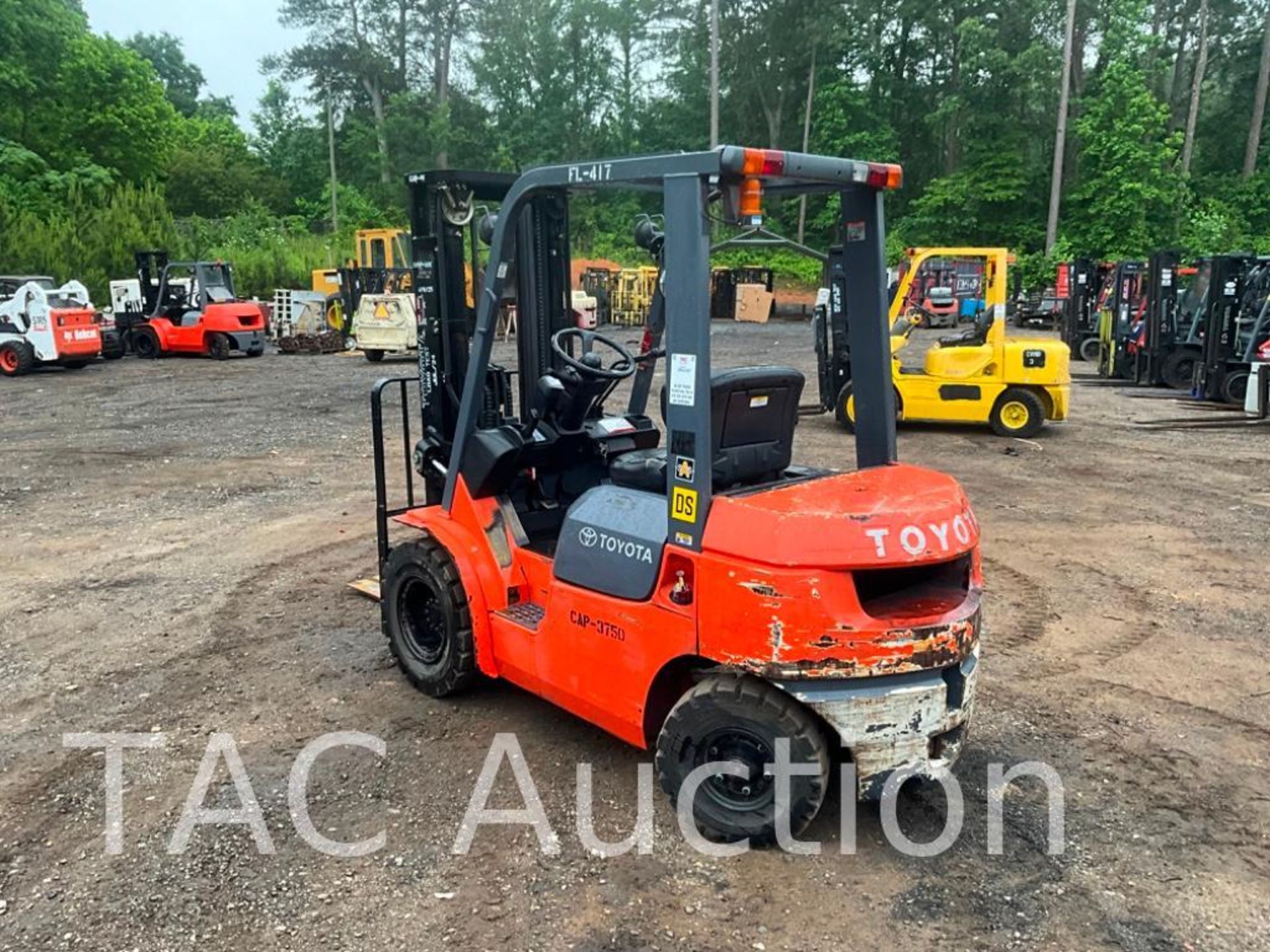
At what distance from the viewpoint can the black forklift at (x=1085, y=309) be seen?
22344 millimetres

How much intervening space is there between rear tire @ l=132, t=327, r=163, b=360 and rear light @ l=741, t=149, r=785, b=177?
70.0ft

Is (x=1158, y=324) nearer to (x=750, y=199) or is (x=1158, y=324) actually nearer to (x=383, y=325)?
(x=383, y=325)

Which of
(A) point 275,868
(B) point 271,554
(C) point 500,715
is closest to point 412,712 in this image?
(C) point 500,715

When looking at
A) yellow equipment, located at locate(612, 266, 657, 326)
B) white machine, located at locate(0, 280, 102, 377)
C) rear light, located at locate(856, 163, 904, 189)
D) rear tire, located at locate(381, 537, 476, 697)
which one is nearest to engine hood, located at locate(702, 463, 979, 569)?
rear light, located at locate(856, 163, 904, 189)

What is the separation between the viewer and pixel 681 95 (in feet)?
169

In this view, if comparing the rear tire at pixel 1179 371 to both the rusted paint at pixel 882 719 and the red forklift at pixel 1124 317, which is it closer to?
the red forklift at pixel 1124 317

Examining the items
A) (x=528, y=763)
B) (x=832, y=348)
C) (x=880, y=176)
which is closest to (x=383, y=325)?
(x=832, y=348)

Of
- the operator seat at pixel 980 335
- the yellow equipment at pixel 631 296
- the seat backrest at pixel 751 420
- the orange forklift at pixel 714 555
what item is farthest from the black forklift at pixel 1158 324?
the yellow equipment at pixel 631 296

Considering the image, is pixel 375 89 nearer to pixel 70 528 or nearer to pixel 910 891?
pixel 70 528

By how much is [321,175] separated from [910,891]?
52894 millimetres

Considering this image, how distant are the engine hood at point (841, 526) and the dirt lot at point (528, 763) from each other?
112 centimetres

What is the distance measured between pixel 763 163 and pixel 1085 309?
73.2ft

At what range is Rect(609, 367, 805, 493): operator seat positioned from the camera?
364 cm

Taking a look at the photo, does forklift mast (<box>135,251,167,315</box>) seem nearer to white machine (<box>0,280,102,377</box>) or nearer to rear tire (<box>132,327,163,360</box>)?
rear tire (<box>132,327,163,360</box>)
